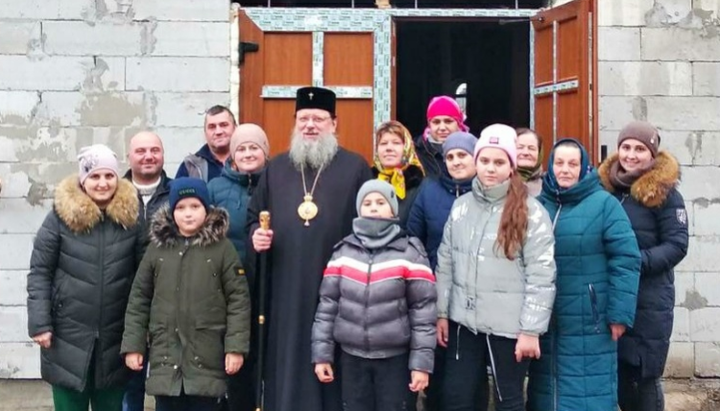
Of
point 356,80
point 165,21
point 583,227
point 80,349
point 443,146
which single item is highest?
point 165,21

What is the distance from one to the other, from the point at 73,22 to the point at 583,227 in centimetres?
370

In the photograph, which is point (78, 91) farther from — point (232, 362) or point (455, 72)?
point (455, 72)

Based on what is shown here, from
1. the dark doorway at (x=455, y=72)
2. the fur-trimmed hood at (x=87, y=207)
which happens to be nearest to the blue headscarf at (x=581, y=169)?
the fur-trimmed hood at (x=87, y=207)

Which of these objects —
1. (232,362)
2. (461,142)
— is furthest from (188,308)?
(461,142)

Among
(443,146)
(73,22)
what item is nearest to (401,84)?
(73,22)

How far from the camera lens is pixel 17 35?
5.69m

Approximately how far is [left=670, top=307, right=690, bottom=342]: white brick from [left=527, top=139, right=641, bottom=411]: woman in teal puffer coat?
7.08 feet

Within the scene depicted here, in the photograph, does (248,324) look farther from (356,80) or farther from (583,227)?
(356,80)

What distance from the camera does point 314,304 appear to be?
13.4 ft

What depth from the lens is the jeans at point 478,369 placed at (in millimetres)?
3764

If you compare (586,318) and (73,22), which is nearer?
(586,318)

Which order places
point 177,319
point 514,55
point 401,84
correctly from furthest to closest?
point 401,84, point 514,55, point 177,319

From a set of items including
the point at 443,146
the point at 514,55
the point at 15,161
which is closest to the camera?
the point at 443,146

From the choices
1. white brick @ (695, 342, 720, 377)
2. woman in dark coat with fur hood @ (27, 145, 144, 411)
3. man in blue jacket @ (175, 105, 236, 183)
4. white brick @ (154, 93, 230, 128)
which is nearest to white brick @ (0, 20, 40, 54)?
white brick @ (154, 93, 230, 128)
